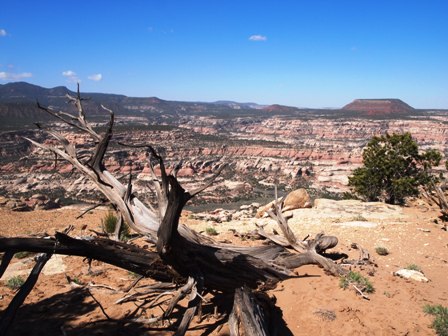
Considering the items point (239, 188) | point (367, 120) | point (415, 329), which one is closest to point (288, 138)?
point (367, 120)

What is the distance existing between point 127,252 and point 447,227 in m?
11.6

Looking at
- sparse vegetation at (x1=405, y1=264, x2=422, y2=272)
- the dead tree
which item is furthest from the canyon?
the dead tree

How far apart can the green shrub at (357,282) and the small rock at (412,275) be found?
3.96 feet

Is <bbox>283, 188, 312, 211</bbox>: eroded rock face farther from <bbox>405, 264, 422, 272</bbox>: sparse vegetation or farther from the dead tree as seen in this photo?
the dead tree

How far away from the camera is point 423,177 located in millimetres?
18469

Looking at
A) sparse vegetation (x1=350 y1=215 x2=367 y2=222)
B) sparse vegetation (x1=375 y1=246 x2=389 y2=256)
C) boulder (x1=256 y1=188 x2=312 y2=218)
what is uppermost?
sparse vegetation (x1=375 y1=246 x2=389 y2=256)

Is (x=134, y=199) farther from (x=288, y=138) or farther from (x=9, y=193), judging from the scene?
(x=288, y=138)

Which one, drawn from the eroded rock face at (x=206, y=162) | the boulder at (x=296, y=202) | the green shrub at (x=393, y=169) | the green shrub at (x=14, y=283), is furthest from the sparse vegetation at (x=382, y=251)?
the eroded rock face at (x=206, y=162)

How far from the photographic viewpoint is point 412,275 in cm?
716

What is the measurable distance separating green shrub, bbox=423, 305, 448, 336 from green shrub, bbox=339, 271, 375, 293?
2.99 feet

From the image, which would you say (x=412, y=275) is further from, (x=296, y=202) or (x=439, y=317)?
(x=296, y=202)

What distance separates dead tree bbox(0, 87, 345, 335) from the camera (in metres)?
3.65

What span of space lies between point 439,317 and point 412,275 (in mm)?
2000

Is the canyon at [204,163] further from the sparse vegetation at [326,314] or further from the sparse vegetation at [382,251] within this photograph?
the sparse vegetation at [326,314]
